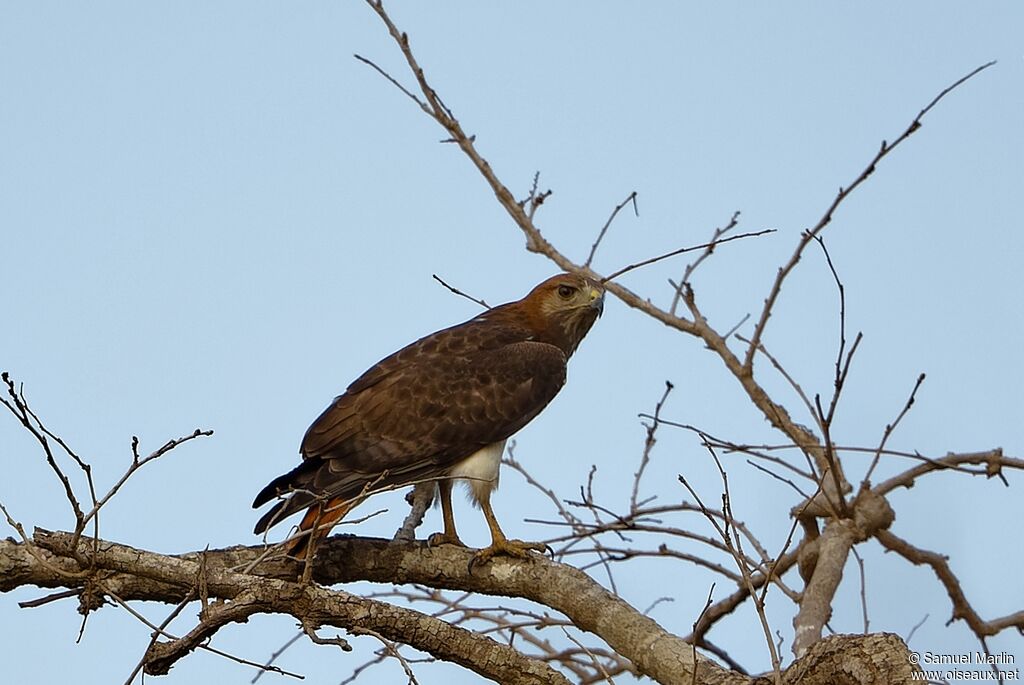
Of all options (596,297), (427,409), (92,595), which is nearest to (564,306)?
(596,297)

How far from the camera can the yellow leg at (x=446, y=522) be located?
18.2 feet

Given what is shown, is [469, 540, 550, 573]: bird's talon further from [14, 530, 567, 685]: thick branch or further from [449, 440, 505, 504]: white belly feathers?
[14, 530, 567, 685]: thick branch

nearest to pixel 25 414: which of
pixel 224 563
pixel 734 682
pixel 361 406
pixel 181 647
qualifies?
pixel 181 647

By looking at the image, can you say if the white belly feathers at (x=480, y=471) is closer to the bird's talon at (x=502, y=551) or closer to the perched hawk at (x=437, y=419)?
the perched hawk at (x=437, y=419)

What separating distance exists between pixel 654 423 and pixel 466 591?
5.11 ft

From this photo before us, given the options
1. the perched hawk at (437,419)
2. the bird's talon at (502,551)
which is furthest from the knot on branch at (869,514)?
the bird's talon at (502,551)

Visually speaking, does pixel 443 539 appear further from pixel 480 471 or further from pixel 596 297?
pixel 596 297

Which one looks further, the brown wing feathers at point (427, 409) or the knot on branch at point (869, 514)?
the knot on branch at point (869, 514)

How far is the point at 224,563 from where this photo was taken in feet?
15.4

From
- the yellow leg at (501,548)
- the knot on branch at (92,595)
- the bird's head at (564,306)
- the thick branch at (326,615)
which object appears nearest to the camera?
the thick branch at (326,615)

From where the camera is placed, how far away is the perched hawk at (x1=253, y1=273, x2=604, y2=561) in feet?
18.1

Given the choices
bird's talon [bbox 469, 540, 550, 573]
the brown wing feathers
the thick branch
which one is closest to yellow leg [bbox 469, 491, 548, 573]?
bird's talon [bbox 469, 540, 550, 573]

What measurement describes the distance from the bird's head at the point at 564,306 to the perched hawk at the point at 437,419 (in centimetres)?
10

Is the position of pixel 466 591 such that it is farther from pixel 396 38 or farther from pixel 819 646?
pixel 396 38
